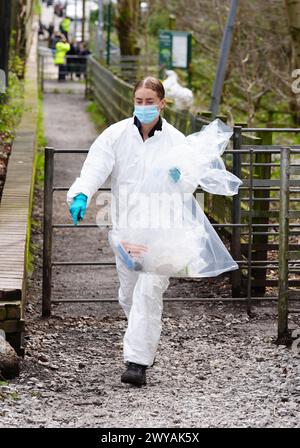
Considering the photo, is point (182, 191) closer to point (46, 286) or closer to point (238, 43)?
point (46, 286)

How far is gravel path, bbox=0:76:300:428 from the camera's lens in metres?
6.93

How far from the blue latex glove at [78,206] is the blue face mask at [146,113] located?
633 millimetres

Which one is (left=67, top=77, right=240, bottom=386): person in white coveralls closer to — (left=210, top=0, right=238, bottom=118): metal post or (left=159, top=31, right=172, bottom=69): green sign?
(left=210, top=0, right=238, bottom=118): metal post

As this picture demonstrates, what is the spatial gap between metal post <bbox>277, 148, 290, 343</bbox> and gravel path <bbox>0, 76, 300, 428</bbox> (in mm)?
166

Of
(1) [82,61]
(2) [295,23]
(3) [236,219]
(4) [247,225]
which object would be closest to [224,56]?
(2) [295,23]

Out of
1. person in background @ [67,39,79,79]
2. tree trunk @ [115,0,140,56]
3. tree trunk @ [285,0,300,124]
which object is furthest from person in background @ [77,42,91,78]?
tree trunk @ [285,0,300,124]

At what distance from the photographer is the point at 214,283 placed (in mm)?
11250

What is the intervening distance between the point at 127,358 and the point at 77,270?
4.32 meters

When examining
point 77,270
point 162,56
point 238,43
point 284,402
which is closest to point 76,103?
point 162,56

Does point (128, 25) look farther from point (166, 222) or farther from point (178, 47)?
point (166, 222)

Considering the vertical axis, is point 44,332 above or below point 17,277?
below

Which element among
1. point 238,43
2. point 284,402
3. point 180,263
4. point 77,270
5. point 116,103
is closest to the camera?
point 284,402

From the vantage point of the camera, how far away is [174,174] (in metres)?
7.84
